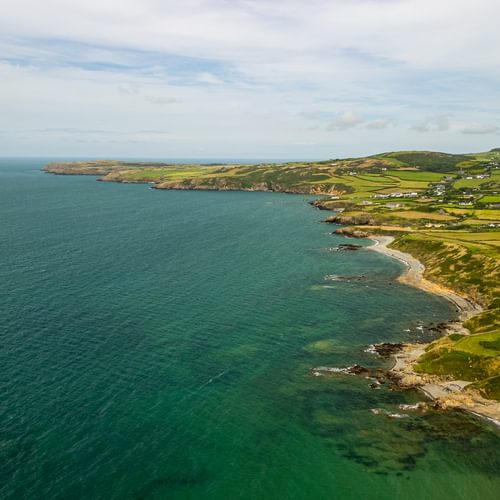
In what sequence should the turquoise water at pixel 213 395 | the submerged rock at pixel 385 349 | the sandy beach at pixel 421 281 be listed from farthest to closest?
the sandy beach at pixel 421 281 < the submerged rock at pixel 385 349 < the turquoise water at pixel 213 395

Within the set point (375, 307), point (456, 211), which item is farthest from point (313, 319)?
point (456, 211)

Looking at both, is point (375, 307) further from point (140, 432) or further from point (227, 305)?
point (140, 432)

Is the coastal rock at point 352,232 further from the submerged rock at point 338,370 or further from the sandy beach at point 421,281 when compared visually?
the submerged rock at point 338,370

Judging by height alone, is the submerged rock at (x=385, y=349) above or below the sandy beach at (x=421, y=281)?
below

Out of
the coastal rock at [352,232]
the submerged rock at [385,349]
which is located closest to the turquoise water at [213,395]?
the submerged rock at [385,349]

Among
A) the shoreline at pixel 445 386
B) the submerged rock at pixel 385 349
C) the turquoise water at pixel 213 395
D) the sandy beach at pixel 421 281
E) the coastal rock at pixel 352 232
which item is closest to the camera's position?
the turquoise water at pixel 213 395

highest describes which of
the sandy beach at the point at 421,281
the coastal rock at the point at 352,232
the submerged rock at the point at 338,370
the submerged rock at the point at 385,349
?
the coastal rock at the point at 352,232

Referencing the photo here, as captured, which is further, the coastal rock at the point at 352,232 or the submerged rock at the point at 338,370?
the coastal rock at the point at 352,232

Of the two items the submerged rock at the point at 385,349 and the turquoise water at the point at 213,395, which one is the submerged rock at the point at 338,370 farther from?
the submerged rock at the point at 385,349

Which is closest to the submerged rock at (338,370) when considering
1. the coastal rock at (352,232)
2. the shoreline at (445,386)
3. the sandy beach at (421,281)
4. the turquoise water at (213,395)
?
the turquoise water at (213,395)
